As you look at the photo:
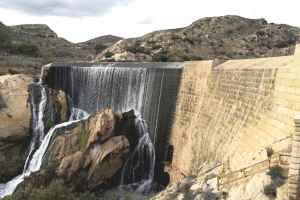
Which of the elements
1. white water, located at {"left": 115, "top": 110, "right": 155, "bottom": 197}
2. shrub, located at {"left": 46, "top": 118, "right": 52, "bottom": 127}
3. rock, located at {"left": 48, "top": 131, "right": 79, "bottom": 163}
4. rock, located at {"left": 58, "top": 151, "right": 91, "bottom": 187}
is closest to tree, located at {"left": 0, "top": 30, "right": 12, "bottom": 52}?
shrub, located at {"left": 46, "top": 118, "right": 52, "bottom": 127}

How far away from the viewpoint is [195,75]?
488 inches

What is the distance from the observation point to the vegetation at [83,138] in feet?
42.7

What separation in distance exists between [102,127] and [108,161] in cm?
199

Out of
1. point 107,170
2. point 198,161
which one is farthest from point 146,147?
point 198,161

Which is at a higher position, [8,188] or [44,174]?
[44,174]

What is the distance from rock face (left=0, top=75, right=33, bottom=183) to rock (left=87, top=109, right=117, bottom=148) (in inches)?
236

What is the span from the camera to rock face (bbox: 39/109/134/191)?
12016mm

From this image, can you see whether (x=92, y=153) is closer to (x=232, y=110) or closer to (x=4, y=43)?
(x=232, y=110)

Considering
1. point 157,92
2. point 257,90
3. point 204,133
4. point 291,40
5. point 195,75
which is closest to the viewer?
point 257,90

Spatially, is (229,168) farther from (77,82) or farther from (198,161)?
(77,82)

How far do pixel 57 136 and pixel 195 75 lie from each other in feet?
32.1

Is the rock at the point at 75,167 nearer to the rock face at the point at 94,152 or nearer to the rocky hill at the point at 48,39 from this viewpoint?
the rock face at the point at 94,152

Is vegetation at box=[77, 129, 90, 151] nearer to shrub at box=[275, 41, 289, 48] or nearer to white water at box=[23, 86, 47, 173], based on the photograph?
white water at box=[23, 86, 47, 173]

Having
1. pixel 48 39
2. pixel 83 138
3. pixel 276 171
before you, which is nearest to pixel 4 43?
pixel 83 138
